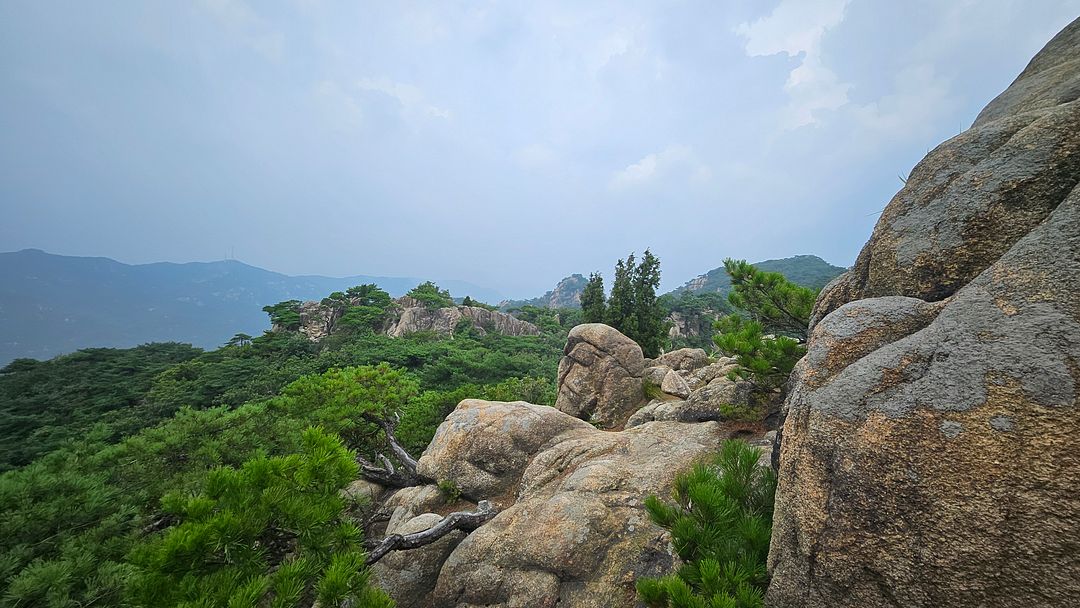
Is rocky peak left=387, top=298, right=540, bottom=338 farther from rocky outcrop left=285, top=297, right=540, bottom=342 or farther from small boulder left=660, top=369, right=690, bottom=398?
small boulder left=660, top=369, right=690, bottom=398

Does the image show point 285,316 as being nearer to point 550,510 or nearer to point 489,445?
point 489,445

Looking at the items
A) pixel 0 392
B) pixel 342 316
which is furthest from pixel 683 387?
pixel 342 316

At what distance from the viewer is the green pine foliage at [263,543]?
3152 mm

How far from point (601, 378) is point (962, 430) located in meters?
13.3

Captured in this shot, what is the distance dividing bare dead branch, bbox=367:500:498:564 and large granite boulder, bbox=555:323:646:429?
854cm

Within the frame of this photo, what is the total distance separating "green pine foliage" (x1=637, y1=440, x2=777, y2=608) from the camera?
10.1ft

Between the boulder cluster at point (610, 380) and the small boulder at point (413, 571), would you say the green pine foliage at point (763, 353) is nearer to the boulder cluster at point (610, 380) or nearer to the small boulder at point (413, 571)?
the small boulder at point (413, 571)

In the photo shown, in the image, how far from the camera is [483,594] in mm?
5371

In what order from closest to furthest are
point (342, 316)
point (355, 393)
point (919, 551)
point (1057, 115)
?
point (919, 551) < point (1057, 115) < point (355, 393) < point (342, 316)

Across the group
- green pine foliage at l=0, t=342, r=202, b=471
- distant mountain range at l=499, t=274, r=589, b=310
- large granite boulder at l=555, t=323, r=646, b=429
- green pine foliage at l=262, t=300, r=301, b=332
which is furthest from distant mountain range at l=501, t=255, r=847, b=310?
large granite boulder at l=555, t=323, r=646, b=429

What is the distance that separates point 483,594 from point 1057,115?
838cm

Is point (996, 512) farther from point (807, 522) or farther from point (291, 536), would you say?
point (291, 536)

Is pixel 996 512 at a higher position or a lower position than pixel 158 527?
higher

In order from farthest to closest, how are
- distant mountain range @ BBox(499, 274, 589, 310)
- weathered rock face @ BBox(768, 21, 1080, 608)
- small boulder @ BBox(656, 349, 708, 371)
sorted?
distant mountain range @ BBox(499, 274, 589, 310), small boulder @ BBox(656, 349, 708, 371), weathered rock face @ BBox(768, 21, 1080, 608)
